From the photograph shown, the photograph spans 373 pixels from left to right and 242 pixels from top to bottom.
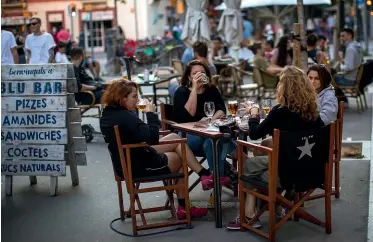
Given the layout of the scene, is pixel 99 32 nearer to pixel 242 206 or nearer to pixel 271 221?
pixel 242 206

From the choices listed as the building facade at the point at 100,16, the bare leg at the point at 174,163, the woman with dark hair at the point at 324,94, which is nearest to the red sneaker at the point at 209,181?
the bare leg at the point at 174,163

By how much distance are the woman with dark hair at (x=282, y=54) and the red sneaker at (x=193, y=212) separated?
282 inches

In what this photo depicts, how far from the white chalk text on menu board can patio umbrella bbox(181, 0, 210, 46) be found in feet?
24.8

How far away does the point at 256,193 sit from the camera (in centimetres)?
625

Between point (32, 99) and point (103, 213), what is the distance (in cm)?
167

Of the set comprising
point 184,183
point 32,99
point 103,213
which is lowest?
point 103,213

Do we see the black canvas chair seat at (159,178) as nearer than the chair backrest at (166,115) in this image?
Yes

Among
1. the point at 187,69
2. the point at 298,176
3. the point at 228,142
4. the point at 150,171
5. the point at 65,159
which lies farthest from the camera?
the point at 65,159

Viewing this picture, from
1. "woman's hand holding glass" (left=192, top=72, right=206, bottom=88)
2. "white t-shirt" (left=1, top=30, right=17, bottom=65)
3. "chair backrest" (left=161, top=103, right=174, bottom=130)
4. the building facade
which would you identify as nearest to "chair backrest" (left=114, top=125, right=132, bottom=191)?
"chair backrest" (left=161, top=103, right=174, bottom=130)

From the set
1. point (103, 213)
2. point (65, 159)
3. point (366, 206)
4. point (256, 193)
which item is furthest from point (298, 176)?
point (65, 159)

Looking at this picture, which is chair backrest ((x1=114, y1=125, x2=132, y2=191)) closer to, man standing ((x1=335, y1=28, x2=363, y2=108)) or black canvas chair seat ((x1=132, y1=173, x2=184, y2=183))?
black canvas chair seat ((x1=132, y1=173, x2=184, y2=183))

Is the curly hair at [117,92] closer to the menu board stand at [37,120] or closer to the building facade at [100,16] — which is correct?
the menu board stand at [37,120]

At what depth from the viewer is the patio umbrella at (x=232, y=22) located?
1705 centimetres

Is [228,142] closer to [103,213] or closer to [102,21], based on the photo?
[103,213]
